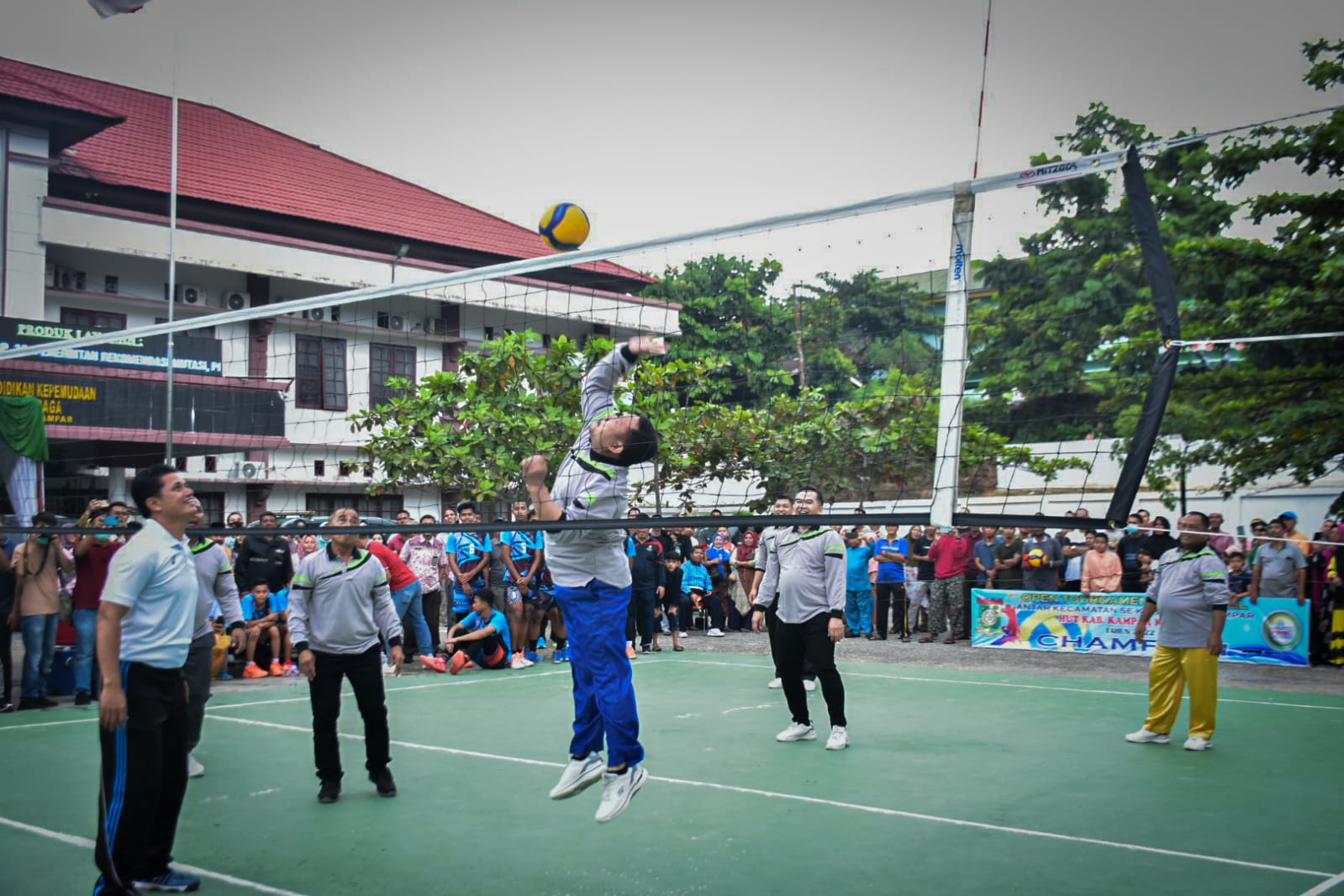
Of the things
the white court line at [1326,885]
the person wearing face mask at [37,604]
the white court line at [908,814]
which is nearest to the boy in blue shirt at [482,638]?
the person wearing face mask at [37,604]

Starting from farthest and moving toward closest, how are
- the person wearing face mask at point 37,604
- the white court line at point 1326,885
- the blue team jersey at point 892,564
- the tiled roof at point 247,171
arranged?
the tiled roof at point 247,171 < the blue team jersey at point 892,564 < the person wearing face mask at point 37,604 < the white court line at point 1326,885

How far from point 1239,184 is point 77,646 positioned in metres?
16.1

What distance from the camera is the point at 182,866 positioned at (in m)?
5.94

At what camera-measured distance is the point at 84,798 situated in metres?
7.42

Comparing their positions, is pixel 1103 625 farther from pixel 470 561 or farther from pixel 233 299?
pixel 233 299

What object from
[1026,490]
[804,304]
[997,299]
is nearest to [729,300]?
[804,304]

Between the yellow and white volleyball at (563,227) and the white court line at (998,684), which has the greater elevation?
the yellow and white volleyball at (563,227)

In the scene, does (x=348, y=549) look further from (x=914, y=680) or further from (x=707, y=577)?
(x=707, y=577)

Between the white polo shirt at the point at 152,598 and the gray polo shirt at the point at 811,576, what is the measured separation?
Answer: 481 cm

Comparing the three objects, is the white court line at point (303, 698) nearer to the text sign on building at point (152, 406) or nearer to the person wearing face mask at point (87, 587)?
the person wearing face mask at point (87, 587)

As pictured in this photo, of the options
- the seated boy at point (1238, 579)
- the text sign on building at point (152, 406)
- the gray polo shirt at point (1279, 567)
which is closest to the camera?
the gray polo shirt at point (1279, 567)

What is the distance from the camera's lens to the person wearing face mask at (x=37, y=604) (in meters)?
10.9

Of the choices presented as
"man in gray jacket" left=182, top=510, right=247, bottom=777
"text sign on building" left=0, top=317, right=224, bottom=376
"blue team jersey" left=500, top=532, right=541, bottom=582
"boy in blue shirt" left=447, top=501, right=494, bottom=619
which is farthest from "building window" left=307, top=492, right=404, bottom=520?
"man in gray jacket" left=182, top=510, right=247, bottom=777

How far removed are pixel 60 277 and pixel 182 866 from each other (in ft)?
63.9
